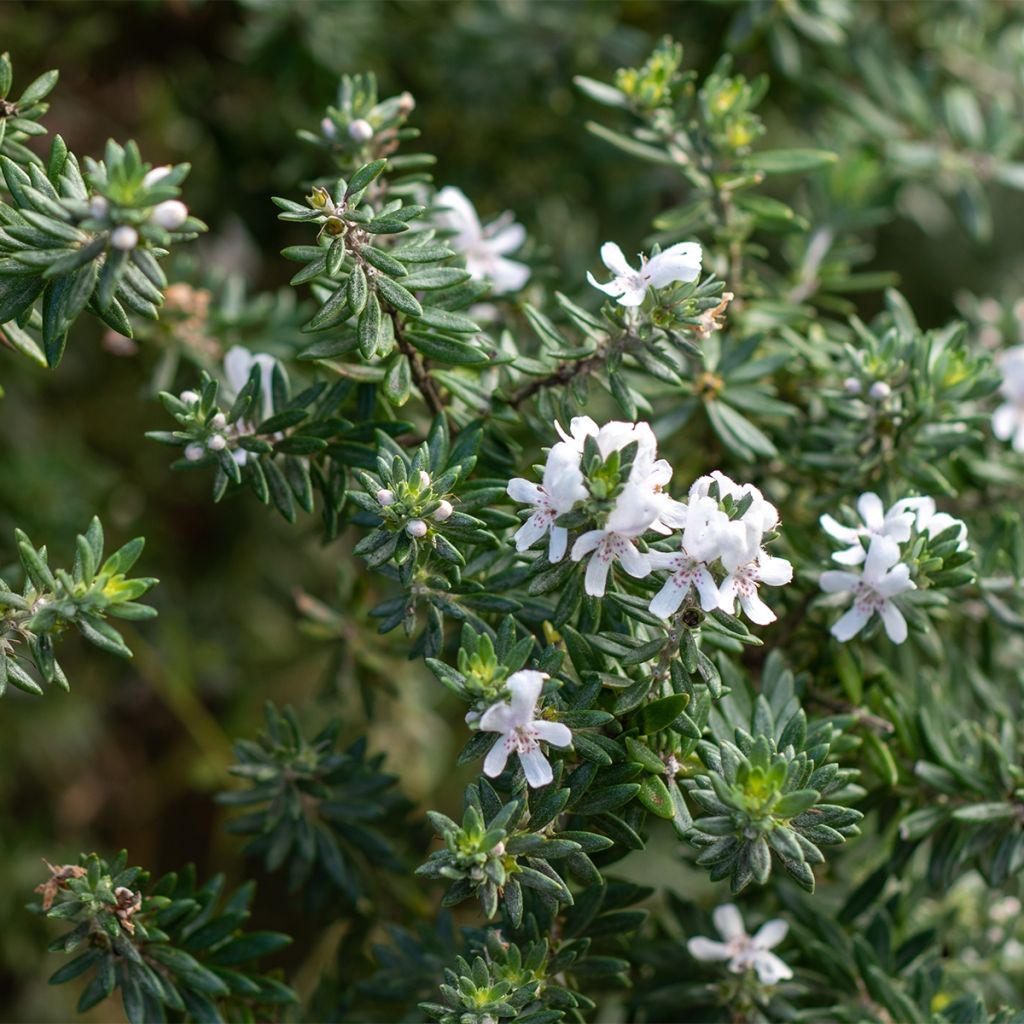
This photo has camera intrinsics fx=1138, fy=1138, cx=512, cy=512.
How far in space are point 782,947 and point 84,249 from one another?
1.12 m

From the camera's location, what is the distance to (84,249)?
1005 mm

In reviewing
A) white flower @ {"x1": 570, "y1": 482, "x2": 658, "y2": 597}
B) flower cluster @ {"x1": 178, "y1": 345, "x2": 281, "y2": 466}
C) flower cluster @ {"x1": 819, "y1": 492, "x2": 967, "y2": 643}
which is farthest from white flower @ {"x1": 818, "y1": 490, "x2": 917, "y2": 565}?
flower cluster @ {"x1": 178, "y1": 345, "x2": 281, "y2": 466}

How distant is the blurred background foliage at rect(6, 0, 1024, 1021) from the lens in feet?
6.17

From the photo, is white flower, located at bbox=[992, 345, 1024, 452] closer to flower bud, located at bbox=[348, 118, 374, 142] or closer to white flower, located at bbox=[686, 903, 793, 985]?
white flower, located at bbox=[686, 903, 793, 985]

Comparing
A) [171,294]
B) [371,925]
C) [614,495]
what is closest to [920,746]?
[614,495]

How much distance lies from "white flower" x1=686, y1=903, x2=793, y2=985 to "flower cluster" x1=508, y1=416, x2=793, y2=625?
418 millimetres

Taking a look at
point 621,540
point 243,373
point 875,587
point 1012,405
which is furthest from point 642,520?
point 1012,405

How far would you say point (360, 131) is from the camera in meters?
1.29

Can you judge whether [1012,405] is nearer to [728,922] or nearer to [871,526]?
[871,526]

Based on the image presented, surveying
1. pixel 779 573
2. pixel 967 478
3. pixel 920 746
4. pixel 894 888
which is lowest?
pixel 894 888

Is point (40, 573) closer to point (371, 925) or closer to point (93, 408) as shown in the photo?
point (371, 925)

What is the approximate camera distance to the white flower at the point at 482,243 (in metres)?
1.44

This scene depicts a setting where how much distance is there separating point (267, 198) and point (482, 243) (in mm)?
797

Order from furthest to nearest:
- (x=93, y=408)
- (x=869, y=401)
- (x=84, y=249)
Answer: (x=93, y=408), (x=869, y=401), (x=84, y=249)
